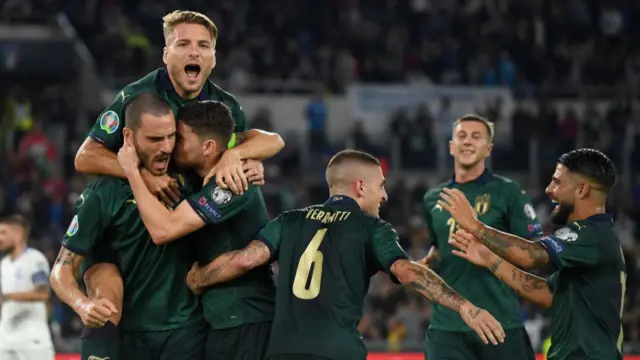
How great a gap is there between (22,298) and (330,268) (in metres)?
5.79

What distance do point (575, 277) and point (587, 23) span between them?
695 inches

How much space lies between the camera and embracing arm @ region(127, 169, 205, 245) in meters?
5.57

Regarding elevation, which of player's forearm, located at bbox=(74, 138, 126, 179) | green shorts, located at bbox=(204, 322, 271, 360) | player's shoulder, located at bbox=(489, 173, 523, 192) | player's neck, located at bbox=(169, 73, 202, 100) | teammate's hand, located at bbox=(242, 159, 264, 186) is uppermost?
player's neck, located at bbox=(169, 73, 202, 100)

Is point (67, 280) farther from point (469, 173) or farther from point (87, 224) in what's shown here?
point (469, 173)

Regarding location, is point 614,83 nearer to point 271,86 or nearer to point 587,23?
point 587,23

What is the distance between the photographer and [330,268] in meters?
5.62

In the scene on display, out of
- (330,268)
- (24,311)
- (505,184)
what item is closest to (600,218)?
(330,268)

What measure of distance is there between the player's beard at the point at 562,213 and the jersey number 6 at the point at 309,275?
1.54 meters

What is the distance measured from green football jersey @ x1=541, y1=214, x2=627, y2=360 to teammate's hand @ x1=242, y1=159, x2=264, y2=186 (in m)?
1.62

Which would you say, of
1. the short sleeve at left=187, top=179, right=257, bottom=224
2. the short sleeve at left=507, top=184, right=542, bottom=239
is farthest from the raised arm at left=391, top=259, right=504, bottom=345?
the short sleeve at left=507, top=184, right=542, bottom=239

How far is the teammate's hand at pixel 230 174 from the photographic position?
18.7ft

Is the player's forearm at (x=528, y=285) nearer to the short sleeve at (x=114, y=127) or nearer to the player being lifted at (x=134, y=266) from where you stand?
the player being lifted at (x=134, y=266)

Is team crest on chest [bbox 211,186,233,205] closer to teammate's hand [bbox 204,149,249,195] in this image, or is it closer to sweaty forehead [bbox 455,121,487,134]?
teammate's hand [bbox 204,149,249,195]

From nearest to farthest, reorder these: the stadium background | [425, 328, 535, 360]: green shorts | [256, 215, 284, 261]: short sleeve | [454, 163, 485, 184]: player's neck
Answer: [256, 215, 284, 261]: short sleeve
[425, 328, 535, 360]: green shorts
[454, 163, 485, 184]: player's neck
the stadium background
